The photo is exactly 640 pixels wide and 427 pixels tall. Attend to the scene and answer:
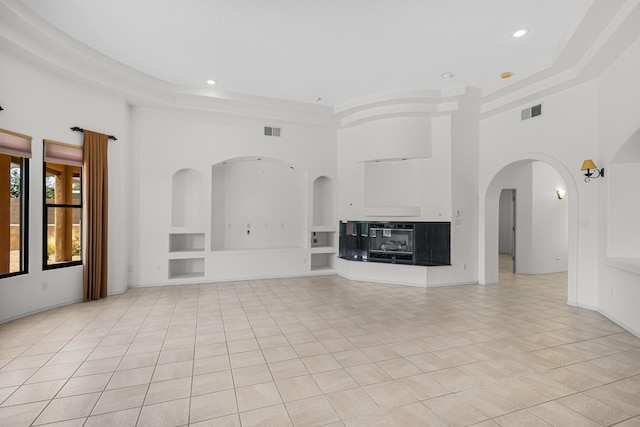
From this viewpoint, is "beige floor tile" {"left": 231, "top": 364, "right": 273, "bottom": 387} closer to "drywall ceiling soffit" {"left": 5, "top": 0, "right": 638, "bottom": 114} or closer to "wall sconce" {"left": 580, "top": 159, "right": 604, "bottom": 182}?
"drywall ceiling soffit" {"left": 5, "top": 0, "right": 638, "bottom": 114}

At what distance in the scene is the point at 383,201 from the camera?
23.6 ft

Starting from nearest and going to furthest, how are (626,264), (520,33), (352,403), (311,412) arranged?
(311,412)
(352,403)
(626,264)
(520,33)

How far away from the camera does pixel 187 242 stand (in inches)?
273

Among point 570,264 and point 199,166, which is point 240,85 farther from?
point 570,264

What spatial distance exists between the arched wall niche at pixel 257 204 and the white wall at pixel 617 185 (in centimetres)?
524

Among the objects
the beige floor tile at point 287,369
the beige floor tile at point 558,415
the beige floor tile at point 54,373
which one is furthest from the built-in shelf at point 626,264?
the beige floor tile at point 54,373

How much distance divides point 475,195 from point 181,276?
6273 millimetres

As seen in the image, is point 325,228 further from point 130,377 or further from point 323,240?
point 130,377

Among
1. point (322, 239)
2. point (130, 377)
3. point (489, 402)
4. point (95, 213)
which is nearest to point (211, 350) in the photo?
point (130, 377)

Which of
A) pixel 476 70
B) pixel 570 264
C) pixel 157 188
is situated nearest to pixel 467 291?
pixel 570 264

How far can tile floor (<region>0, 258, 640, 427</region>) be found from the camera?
2293 mm

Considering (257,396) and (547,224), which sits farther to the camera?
(547,224)

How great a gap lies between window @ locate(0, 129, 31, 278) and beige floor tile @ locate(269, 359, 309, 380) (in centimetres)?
381

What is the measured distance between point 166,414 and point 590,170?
5943mm
